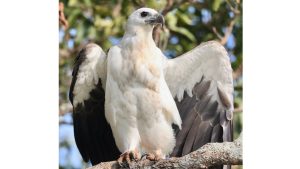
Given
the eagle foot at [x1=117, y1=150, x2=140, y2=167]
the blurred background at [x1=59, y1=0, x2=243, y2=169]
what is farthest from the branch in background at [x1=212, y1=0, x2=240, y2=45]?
the eagle foot at [x1=117, y1=150, x2=140, y2=167]

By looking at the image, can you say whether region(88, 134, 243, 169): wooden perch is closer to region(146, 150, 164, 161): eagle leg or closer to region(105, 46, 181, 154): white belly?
region(146, 150, 164, 161): eagle leg

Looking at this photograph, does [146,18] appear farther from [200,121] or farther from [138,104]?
[200,121]

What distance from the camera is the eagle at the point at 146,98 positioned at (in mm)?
3688

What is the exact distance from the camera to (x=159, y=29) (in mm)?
3936

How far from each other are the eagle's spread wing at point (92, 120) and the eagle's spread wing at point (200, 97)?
38cm

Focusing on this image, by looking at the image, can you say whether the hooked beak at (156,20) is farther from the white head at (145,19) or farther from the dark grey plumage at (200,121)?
the dark grey plumage at (200,121)

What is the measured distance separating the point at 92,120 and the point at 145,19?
676mm

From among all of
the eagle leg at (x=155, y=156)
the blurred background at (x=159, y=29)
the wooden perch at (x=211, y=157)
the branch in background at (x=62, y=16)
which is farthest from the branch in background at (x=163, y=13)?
the wooden perch at (x=211, y=157)

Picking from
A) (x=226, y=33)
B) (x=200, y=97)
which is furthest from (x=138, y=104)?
(x=226, y=33)

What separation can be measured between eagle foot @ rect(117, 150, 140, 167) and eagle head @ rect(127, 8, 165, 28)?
0.69m
